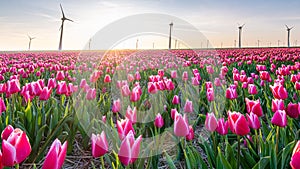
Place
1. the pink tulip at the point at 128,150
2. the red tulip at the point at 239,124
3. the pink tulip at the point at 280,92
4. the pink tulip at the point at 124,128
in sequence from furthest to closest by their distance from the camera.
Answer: the pink tulip at the point at 280,92 → the red tulip at the point at 239,124 → the pink tulip at the point at 124,128 → the pink tulip at the point at 128,150

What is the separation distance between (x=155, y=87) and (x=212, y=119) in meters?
1.54

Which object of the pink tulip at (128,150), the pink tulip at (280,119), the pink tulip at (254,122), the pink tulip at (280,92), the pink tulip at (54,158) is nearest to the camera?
the pink tulip at (54,158)

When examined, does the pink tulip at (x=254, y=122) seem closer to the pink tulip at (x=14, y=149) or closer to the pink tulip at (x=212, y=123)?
the pink tulip at (x=212, y=123)

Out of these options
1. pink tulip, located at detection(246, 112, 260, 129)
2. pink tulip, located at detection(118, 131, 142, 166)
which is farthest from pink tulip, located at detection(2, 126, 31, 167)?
pink tulip, located at detection(246, 112, 260, 129)

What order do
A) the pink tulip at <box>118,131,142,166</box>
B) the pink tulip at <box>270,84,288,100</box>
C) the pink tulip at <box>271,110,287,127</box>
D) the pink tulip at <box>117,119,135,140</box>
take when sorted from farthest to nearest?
1. the pink tulip at <box>270,84,288,100</box>
2. the pink tulip at <box>271,110,287,127</box>
3. the pink tulip at <box>117,119,135,140</box>
4. the pink tulip at <box>118,131,142,166</box>

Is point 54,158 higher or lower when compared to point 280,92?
lower

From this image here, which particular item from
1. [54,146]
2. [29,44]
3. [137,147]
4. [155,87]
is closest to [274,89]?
[155,87]

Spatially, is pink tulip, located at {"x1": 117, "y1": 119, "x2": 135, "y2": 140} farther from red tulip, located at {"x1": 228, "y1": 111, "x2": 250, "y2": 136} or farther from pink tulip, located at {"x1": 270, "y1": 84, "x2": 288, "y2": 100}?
pink tulip, located at {"x1": 270, "y1": 84, "x2": 288, "y2": 100}

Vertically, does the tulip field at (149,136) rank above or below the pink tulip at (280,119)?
below

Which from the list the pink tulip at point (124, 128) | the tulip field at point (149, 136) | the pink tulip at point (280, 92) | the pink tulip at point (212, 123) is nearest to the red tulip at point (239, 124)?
the tulip field at point (149, 136)

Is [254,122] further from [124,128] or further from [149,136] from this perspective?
[149,136]

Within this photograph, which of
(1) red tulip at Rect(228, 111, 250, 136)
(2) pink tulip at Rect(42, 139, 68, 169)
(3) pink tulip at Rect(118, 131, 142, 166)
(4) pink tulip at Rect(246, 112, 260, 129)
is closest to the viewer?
(2) pink tulip at Rect(42, 139, 68, 169)

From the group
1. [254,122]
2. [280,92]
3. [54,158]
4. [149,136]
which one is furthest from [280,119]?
[54,158]

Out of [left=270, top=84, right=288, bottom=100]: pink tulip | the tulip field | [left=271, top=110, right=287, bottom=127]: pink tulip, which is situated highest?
[left=270, top=84, right=288, bottom=100]: pink tulip
